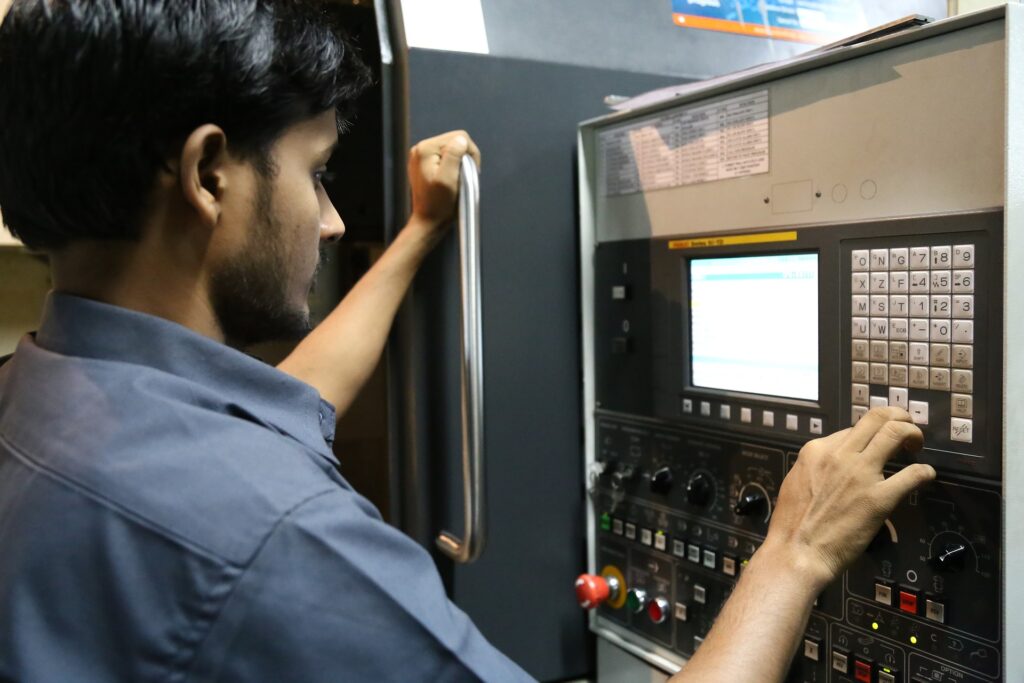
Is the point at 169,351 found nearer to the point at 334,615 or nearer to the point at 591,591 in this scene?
the point at 334,615

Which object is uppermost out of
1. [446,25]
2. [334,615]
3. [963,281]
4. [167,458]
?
[446,25]

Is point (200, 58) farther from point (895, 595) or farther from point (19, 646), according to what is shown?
point (895, 595)

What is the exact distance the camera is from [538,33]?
142 centimetres

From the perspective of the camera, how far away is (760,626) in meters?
0.87

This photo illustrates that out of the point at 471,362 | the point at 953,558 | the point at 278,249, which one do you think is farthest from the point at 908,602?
the point at 278,249

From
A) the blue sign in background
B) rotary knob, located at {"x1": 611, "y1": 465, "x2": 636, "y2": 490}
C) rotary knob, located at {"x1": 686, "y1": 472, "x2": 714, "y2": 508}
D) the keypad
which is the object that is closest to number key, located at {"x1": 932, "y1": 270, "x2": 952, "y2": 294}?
the keypad

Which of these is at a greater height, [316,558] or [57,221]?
[57,221]

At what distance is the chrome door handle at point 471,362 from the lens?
1.24 meters

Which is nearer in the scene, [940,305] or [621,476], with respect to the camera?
[940,305]

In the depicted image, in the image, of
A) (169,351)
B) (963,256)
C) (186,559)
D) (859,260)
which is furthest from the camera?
Answer: (859,260)

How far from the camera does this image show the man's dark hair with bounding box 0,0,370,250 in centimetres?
74

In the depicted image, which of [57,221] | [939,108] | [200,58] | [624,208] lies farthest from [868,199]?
[57,221]

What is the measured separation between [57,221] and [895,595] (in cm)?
93

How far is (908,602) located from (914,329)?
296mm
